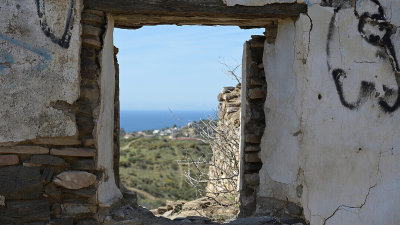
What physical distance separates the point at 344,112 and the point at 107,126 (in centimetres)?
179

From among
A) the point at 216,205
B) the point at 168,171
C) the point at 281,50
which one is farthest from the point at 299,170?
the point at 168,171

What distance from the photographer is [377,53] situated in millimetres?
3479

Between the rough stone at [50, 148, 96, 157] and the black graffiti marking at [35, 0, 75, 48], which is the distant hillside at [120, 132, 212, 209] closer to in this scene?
the rough stone at [50, 148, 96, 157]

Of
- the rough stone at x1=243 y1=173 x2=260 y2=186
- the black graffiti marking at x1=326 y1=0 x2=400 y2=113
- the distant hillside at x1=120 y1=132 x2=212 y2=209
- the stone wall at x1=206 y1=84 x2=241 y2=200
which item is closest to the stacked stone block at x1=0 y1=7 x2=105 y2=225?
the rough stone at x1=243 y1=173 x2=260 y2=186

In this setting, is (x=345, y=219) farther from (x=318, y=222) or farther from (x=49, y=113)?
(x=49, y=113)

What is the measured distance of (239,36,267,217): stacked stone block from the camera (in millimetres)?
3912

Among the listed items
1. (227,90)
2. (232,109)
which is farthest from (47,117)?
(227,90)

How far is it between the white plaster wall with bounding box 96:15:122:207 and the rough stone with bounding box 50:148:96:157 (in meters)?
0.07

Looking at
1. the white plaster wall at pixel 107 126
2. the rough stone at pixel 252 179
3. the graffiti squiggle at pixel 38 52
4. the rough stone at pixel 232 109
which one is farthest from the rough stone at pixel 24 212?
the rough stone at pixel 232 109

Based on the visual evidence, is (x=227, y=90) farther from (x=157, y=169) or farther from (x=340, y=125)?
(x=157, y=169)

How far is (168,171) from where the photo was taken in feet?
56.8

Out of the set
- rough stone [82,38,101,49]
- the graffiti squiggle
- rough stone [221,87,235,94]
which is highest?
rough stone [82,38,101,49]

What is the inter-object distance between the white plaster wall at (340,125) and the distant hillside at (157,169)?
7765mm

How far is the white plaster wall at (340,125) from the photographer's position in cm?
341
